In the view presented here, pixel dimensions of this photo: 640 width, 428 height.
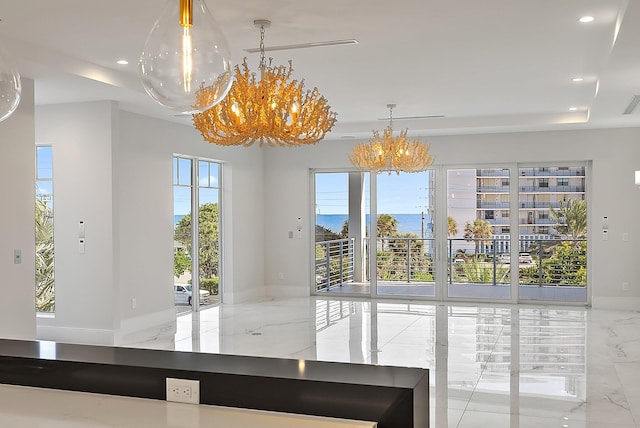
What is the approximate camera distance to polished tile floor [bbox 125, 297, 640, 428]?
4.83 m

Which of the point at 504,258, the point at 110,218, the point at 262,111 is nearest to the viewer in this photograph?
the point at 262,111

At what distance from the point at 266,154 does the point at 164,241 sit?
341cm

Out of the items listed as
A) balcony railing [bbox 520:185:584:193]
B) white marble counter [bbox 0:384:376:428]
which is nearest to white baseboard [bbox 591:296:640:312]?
balcony railing [bbox 520:185:584:193]

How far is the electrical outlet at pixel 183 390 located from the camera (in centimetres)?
203

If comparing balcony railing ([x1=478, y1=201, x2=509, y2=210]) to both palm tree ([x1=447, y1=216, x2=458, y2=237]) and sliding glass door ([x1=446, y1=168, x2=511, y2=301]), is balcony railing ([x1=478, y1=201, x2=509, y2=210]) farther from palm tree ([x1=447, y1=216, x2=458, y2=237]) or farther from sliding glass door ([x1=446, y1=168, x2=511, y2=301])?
palm tree ([x1=447, y1=216, x2=458, y2=237])

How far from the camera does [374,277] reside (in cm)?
1120

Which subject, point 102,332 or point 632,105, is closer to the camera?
point 102,332

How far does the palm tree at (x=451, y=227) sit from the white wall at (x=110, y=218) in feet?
14.9

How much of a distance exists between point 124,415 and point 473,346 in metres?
5.61

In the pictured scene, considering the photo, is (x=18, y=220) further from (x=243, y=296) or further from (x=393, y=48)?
(x=243, y=296)

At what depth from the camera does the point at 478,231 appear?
10.7 m

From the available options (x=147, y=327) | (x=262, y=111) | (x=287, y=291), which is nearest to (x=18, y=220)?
(x=147, y=327)

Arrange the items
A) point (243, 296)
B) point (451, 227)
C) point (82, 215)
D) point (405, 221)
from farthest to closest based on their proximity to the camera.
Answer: point (405, 221), point (451, 227), point (243, 296), point (82, 215)

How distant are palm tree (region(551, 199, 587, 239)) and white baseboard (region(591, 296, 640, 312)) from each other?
1.01 metres
